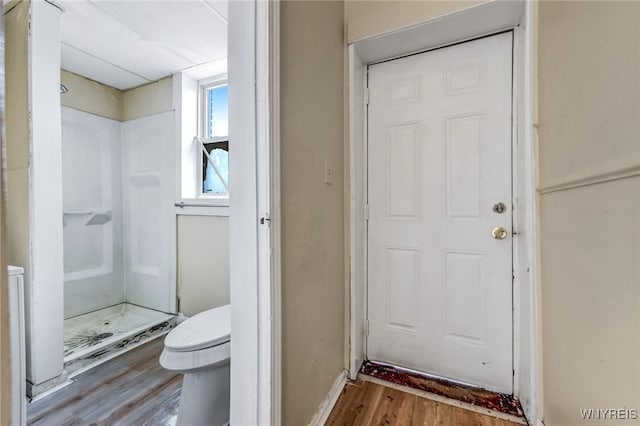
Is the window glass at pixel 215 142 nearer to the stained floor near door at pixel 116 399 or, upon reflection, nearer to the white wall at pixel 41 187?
the white wall at pixel 41 187

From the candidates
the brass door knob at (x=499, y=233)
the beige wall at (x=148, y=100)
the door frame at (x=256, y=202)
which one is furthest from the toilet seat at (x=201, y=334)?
the beige wall at (x=148, y=100)

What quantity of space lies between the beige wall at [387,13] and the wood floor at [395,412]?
196cm

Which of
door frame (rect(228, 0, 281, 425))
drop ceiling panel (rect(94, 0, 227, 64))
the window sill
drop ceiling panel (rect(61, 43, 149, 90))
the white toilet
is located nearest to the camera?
door frame (rect(228, 0, 281, 425))

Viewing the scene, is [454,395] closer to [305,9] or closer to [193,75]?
[305,9]

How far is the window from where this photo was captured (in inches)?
91.6

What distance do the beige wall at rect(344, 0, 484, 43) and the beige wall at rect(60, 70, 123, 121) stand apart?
2.28 meters

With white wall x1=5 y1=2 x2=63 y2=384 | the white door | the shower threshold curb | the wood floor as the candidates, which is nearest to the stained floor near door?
the shower threshold curb

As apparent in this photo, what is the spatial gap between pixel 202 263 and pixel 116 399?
3.24ft

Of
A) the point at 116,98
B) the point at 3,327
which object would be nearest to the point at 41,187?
the point at 116,98

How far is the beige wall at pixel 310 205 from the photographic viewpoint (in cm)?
100

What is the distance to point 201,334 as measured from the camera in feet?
4.27

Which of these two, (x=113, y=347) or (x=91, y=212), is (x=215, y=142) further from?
(x=113, y=347)

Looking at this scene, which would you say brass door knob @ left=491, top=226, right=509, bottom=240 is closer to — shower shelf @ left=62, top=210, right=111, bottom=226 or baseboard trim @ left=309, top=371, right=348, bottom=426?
baseboard trim @ left=309, top=371, right=348, bottom=426

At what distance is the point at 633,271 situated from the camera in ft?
2.06
